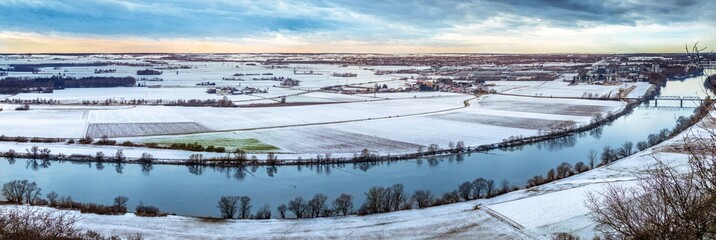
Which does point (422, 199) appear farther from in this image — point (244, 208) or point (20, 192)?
point (20, 192)

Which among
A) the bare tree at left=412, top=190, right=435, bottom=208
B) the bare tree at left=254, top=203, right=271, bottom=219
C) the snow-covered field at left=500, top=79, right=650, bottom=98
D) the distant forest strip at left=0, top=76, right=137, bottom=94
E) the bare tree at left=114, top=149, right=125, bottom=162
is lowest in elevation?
the bare tree at left=254, top=203, right=271, bottom=219

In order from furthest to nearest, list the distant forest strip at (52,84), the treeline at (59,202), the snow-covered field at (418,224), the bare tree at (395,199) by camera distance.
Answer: the distant forest strip at (52,84), the bare tree at (395,199), the treeline at (59,202), the snow-covered field at (418,224)

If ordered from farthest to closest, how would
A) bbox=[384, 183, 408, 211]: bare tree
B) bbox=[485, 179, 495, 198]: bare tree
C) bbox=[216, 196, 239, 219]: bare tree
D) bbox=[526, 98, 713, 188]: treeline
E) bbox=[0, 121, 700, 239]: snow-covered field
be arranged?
bbox=[526, 98, 713, 188]: treeline → bbox=[485, 179, 495, 198]: bare tree → bbox=[384, 183, 408, 211]: bare tree → bbox=[216, 196, 239, 219]: bare tree → bbox=[0, 121, 700, 239]: snow-covered field

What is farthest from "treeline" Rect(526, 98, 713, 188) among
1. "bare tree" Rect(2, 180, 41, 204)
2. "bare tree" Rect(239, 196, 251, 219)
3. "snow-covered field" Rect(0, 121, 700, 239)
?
"bare tree" Rect(2, 180, 41, 204)

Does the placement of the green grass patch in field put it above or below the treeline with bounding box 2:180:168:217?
above

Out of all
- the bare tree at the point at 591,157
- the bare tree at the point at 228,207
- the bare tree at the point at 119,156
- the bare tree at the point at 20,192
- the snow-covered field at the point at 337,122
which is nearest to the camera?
the bare tree at the point at 228,207

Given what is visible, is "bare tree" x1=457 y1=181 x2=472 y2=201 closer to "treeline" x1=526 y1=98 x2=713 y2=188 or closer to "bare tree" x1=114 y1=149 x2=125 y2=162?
"treeline" x1=526 y1=98 x2=713 y2=188

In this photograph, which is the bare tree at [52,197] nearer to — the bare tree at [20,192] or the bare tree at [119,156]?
the bare tree at [20,192]

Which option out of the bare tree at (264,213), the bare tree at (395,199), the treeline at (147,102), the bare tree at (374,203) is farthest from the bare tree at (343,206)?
the treeline at (147,102)

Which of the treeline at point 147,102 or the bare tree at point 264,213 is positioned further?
the treeline at point 147,102
